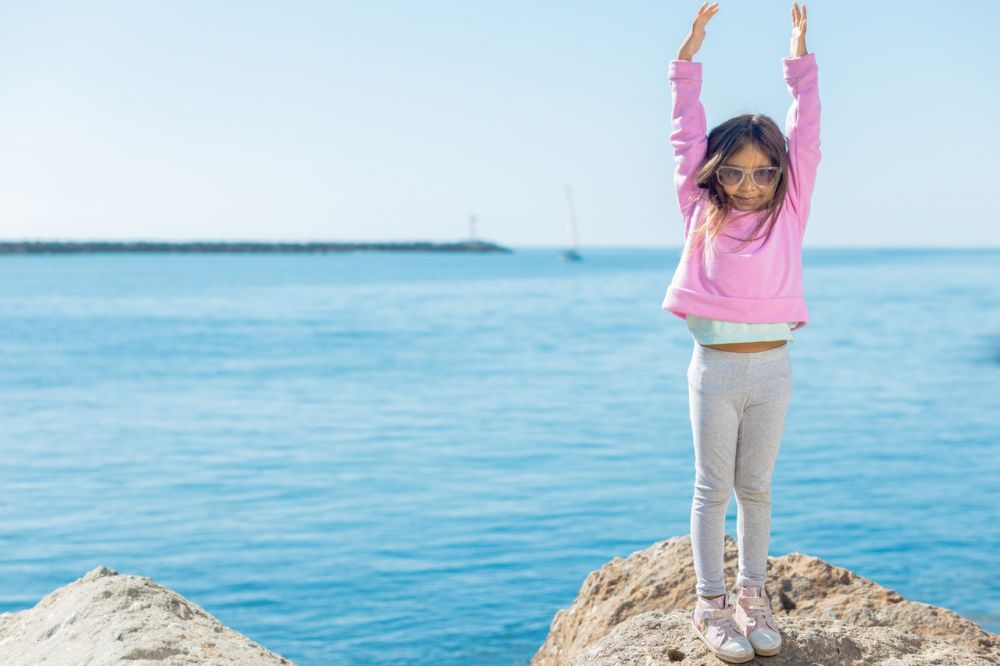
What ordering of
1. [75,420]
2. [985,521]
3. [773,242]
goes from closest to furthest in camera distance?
1. [773,242]
2. [985,521]
3. [75,420]

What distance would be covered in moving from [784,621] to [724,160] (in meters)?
1.44

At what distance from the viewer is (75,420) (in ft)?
55.0

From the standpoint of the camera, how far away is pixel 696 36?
344 cm

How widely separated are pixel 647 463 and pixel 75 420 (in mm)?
9035

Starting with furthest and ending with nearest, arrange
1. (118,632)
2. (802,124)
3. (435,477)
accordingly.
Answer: (435,477) → (118,632) → (802,124)

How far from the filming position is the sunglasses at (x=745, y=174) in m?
3.21

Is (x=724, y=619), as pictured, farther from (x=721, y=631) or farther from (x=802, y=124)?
(x=802, y=124)

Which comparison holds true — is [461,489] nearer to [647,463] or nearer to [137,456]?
[647,463]

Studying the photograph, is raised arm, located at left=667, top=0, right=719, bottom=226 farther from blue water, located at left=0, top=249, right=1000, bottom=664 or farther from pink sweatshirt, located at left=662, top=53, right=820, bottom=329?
blue water, located at left=0, top=249, right=1000, bottom=664

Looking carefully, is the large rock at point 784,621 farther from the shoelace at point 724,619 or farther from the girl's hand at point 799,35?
the girl's hand at point 799,35

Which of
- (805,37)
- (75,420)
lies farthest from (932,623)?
(75,420)

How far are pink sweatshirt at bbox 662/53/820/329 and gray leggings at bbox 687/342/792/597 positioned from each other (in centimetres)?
14

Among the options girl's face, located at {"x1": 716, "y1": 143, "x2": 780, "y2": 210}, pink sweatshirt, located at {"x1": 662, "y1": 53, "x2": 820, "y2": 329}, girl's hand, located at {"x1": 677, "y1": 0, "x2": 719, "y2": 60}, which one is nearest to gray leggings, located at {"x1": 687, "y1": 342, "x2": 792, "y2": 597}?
pink sweatshirt, located at {"x1": 662, "y1": 53, "x2": 820, "y2": 329}

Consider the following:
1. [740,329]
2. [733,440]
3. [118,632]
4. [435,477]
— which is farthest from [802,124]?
[435,477]
